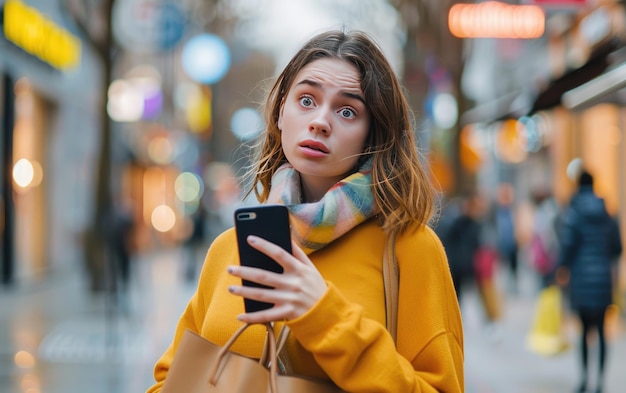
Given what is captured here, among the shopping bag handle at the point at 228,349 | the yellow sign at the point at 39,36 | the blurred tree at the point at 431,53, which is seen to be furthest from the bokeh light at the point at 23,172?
the shopping bag handle at the point at 228,349

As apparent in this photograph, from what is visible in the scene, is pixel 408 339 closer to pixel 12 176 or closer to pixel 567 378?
pixel 567 378

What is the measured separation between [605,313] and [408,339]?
718cm

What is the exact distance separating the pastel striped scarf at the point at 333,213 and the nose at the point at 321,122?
0.13m

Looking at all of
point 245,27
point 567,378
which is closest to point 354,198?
point 567,378

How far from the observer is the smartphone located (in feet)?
6.44

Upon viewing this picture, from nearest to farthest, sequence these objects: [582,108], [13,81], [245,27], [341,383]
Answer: [341,383] < [582,108] < [13,81] < [245,27]

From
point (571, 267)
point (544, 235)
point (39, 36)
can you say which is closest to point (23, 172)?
point (39, 36)

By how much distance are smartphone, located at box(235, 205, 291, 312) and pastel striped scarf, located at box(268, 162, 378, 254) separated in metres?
0.20

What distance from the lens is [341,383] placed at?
6.56ft

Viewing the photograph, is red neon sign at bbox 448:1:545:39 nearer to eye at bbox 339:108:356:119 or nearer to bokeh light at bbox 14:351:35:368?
bokeh light at bbox 14:351:35:368

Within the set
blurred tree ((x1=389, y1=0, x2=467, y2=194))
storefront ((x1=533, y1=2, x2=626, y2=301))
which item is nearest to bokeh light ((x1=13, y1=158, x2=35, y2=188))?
blurred tree ((x1=389, y1=0, x2=467, y2=194))

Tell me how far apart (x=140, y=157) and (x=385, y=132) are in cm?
3625

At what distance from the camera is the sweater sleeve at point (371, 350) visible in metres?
1.95

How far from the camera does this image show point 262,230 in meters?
1.97
